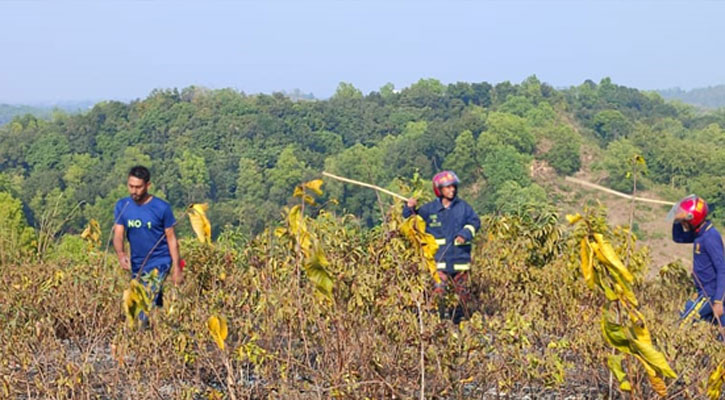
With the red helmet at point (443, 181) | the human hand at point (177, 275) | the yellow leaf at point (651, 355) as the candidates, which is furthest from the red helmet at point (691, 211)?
the human hand at point (177, 275)

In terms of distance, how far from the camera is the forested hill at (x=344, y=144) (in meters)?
65.4

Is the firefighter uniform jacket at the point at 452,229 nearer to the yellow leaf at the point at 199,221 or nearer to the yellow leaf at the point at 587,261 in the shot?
the yellow leaf at the point at 199,221

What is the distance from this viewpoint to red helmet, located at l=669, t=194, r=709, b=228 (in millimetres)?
4688

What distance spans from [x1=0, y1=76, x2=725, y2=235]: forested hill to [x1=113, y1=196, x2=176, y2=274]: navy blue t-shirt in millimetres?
43284

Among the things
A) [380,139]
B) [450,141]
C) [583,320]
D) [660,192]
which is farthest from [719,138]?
[583,320]

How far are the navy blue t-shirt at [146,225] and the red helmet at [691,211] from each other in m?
2.93

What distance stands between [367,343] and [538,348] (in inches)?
52.4

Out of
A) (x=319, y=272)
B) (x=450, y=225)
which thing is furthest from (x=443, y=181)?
(x=319, y=272)

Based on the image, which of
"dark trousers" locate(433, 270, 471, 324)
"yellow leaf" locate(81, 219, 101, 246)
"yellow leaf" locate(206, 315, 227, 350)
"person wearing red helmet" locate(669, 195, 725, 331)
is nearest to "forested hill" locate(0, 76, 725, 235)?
"yellow leaf" locate(81, 219, 101, 246)

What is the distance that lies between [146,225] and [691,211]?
3.15 metres

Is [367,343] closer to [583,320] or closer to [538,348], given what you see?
[538,348]

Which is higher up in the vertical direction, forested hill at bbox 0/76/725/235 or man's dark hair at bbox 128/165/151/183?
man's dark hair at bbox 128/165/151/183

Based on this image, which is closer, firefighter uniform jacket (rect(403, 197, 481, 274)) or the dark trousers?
the dark trousers

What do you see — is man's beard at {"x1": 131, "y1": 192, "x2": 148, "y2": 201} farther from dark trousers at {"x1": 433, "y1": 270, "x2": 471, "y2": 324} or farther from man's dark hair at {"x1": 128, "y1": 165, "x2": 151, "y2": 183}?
dark trousers at {"x1": 433, "y1": 270, "x2": 471, "y2": 324}
